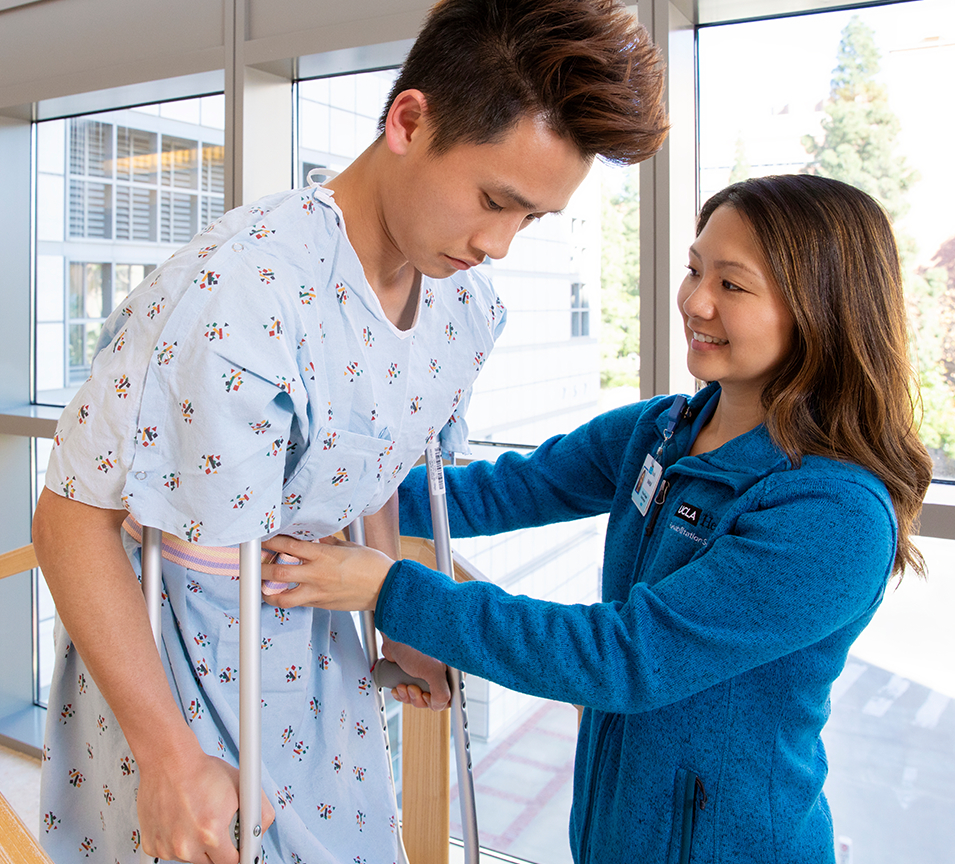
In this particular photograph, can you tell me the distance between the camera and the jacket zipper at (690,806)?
1185 mm

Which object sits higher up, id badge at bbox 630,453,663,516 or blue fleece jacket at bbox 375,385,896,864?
id badge at bbox 630,453,663,516

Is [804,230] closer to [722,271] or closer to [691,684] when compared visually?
[722,271]

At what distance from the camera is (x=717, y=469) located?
4.03 feet

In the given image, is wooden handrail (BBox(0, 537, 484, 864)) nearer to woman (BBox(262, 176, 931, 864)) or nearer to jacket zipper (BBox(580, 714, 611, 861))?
jacket zipper (BBox(580, 714, 611, 861))

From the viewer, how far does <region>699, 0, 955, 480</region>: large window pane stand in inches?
71.7

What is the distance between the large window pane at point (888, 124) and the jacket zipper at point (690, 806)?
1025 mm

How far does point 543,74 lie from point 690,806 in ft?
3.12

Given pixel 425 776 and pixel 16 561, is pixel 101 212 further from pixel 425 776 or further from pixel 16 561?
pixel 425 776

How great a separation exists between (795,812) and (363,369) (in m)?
0.83

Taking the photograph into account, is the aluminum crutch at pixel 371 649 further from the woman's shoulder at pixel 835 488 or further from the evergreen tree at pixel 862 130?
the evergreen tree at pixel 862 130

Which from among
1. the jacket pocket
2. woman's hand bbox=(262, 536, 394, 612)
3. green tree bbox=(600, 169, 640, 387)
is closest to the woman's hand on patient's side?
woman's hand bbox=(262, 536, 394, 612)

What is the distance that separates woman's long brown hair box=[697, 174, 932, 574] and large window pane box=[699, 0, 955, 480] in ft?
2.39

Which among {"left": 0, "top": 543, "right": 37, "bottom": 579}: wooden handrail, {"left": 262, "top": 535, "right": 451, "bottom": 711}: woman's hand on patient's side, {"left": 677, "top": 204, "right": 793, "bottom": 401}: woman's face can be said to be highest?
{"left": 677, "top": 204, "right": 793, "bottom": 401}: woman's face

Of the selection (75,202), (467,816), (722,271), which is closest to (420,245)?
(722,271)
